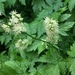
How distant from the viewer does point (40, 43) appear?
113 inches

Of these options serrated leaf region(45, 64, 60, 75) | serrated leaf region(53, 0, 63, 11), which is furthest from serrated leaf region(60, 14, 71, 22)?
serrated leaf region(45, 64, 60, 75)

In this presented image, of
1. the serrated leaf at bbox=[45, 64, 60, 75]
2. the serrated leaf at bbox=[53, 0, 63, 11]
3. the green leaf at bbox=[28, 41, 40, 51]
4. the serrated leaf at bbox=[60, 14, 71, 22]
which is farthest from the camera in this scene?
the serrated leaf at bbox=[53, 0, 63, 11]

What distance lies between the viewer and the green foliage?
264 cm

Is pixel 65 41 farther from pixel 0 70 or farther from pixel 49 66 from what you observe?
pixel 0 70

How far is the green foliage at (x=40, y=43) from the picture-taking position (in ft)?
8.67

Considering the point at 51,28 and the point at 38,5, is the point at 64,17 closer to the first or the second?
the point at 38,5

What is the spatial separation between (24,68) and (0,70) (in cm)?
24

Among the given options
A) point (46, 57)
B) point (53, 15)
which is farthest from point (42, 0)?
point (46, 57)

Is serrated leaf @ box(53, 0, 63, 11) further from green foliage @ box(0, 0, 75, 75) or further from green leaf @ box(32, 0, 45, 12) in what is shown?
green leaf @ box(32, 0, 45, 12)

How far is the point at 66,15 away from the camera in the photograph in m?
3.02

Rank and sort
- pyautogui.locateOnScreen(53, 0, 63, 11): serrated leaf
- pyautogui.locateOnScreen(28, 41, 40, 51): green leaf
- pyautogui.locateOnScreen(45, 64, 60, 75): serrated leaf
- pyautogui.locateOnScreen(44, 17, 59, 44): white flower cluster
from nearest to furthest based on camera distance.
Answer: pyautogui.locateOnScreen(44, 17, 59, 44): white flower cluster → pyautogui.locateOnScreen(45, 64, 60, 75): serrated leaf → pyautogui.locateOnScreen(28, 41, 40, 51): green leaf → pyautogui.locateOnScreen(53, 0, 63, 11): serrated leaf

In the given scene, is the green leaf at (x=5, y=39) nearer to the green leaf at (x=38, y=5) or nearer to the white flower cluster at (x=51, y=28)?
the green leaf at (x=38, y=5)

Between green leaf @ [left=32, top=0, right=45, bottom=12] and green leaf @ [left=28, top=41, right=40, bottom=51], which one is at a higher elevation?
green leaf @ [left=32, top=0, right=45, bottom=12]

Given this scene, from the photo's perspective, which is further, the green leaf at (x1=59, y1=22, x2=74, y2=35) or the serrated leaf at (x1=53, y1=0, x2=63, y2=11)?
the serrated leaf at (x1=53, y1=0, x2=63, y2=11)
